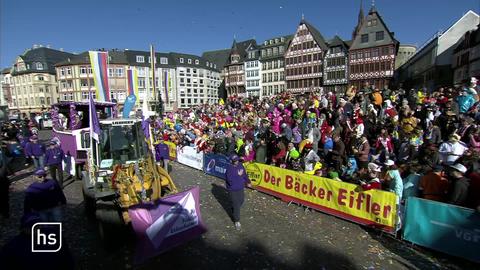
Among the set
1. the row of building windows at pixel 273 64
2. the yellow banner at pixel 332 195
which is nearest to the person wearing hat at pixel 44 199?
the yellow banner at pixel 332 195

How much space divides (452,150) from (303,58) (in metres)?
48.9

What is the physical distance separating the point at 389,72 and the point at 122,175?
47005 mm

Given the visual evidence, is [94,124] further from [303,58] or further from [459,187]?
[303,58]

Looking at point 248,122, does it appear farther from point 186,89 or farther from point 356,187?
point 186,89

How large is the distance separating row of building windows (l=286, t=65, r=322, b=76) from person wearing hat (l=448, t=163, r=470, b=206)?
49.1 metres

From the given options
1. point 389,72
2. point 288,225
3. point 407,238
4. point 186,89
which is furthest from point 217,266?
point 186,89

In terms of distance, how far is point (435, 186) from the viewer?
22.7 ft

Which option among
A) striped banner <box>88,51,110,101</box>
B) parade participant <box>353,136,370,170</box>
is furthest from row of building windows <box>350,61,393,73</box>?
striped banner <box>88,51,110,101</box>

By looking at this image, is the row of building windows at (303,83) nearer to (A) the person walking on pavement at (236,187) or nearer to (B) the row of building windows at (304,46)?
(B) the row of building windows at (304,46)

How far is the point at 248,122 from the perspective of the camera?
1850 centimetres

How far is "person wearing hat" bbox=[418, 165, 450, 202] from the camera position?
685 cm

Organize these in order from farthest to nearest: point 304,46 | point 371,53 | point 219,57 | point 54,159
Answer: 1. point 219,57
2. point 304,46
3. point 371,53
4. point 54,159

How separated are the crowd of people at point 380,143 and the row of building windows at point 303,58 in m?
37.6

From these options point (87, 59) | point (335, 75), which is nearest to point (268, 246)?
point (335, 75)
